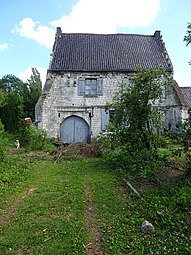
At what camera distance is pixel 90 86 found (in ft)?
72.7

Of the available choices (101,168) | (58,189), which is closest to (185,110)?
(101,168)

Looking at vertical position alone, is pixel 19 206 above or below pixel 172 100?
below

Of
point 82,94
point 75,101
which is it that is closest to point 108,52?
point 82,94

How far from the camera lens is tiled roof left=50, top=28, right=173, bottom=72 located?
22348 mm

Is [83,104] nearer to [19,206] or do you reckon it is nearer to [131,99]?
[131,99]

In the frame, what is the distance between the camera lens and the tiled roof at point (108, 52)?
22348 millimetres

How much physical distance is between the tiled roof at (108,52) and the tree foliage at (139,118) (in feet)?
37.1

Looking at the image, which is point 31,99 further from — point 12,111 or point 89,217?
point 89,217

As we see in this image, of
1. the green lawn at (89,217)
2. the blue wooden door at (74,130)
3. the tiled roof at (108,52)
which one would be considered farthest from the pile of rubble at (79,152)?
the tiled roof at (108,52)

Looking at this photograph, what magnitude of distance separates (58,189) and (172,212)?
328 cm

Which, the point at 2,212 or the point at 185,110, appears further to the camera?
the point at 185,110

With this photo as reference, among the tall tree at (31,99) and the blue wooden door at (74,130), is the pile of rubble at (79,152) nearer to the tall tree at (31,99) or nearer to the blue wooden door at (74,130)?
the blue wooden door at (74,130)

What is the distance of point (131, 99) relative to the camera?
1090 cm

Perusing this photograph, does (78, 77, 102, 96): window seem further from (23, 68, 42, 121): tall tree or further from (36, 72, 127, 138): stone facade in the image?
(23, 68, 42, 121): tall tree
